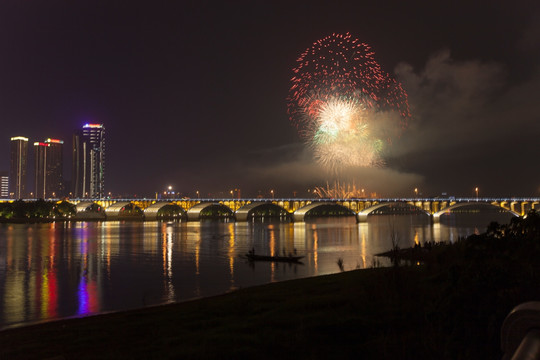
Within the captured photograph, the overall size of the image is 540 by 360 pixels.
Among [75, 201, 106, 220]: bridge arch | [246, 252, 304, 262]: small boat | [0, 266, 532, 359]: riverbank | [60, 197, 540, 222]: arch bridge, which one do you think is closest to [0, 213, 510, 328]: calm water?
[246, 252, 304, 262]: small boat

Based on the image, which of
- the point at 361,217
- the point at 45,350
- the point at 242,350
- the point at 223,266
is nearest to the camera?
the point at 242,350

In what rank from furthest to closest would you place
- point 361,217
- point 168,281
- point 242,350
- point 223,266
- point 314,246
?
point 361,217 → point 314,246 → point 223,266 → point 168,281 → point 242,350

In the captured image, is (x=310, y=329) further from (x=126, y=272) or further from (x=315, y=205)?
(x=315, y=205)

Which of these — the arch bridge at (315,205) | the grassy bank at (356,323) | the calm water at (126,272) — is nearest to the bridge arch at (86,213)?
the arch bridge at (315,205)

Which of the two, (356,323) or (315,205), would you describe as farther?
(315,205)

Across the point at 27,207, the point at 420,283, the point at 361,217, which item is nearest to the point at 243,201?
the point at 361,217

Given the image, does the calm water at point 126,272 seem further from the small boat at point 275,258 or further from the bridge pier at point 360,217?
the bridge pier at point 360,217

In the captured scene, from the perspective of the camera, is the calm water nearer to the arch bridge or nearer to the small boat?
the small boat

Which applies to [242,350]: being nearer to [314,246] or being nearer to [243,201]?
[314,246]

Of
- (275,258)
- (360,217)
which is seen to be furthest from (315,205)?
(275,258)
